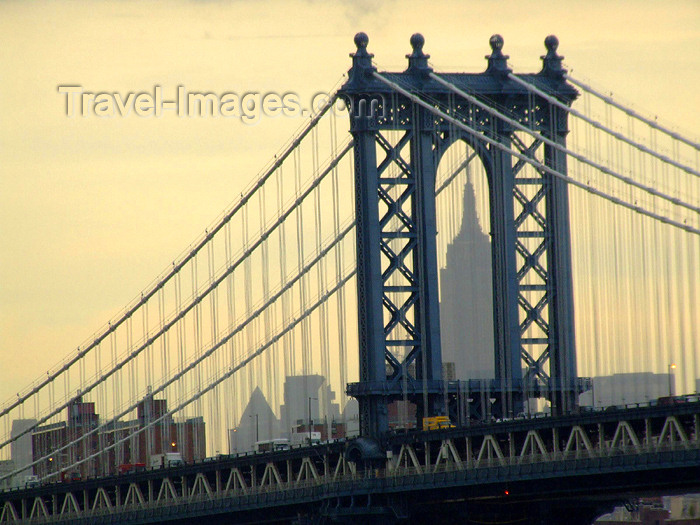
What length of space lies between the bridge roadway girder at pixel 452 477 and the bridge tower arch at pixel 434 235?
4.16 m

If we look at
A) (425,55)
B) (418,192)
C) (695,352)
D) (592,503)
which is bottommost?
(592,503)

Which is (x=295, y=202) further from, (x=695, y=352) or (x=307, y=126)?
(x=695, y=352)

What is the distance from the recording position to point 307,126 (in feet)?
400

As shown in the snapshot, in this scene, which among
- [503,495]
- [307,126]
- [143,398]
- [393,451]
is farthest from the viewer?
[143,398]

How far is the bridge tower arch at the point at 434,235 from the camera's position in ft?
371

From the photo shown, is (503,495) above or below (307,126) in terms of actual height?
below

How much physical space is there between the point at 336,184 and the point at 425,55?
35.1 feet

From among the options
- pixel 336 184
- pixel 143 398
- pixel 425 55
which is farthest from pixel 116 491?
pixel 425 55

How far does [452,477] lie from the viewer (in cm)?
10425

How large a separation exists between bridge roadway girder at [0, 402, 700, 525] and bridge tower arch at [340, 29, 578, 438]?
416 cm

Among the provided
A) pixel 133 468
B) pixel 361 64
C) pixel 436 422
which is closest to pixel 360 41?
pixel 361 64

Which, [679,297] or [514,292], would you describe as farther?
[514,292]

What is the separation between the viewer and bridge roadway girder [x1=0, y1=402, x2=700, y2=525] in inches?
3696

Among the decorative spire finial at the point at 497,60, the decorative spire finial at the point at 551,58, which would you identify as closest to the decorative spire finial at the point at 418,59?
the decorative spire finial at the point at 497,60
